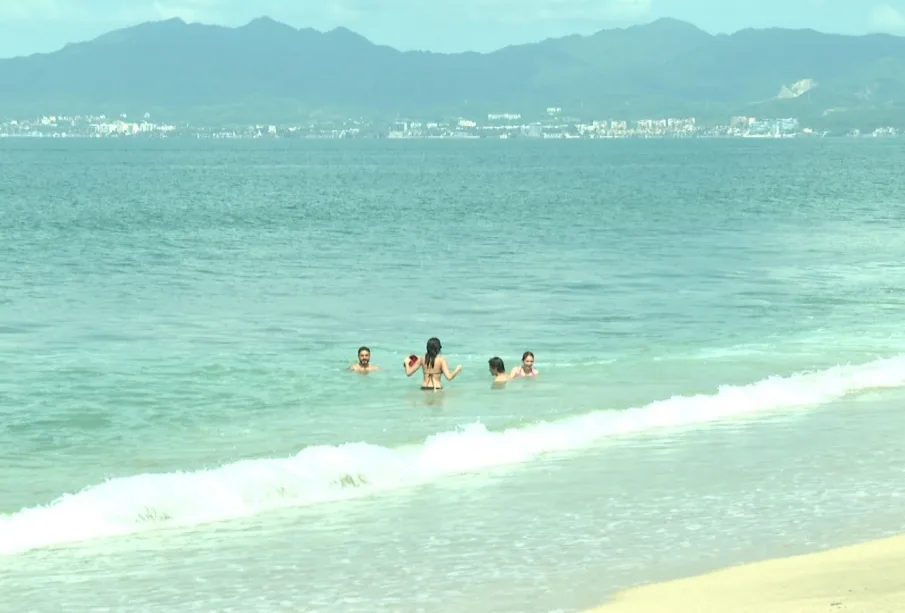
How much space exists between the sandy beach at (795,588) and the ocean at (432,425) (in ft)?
1.49

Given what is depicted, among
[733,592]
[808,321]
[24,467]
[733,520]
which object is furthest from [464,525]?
[808,321]

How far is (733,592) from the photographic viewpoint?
39.0 ft

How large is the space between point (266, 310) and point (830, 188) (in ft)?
285

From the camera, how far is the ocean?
44.3 feet

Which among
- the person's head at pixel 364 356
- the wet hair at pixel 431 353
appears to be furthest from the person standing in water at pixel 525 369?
the person's head at pixel 364 356

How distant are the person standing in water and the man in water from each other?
8.77ft

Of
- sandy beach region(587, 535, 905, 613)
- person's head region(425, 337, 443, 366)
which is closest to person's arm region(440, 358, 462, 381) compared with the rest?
person's head region(425, 337, 443, 366)

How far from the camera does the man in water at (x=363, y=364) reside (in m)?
26.2

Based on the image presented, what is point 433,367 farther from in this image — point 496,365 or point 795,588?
point 795,588

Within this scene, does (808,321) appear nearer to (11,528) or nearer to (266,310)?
(266,310)

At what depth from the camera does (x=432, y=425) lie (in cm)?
2148

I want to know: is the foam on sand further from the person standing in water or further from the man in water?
the man in water

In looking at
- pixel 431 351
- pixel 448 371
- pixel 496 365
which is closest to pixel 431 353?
pixel 431 351

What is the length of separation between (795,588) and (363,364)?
15.4 metres
